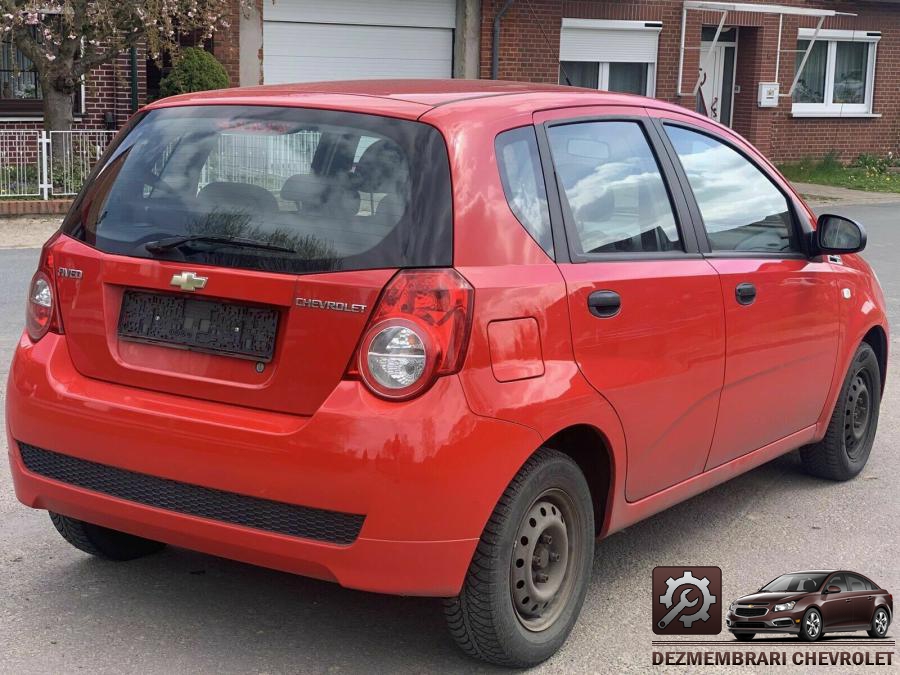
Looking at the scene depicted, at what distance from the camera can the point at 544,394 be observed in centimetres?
374

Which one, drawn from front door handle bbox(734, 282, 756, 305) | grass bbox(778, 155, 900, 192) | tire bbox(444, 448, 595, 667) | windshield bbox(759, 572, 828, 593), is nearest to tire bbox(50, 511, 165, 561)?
tire bbox(444, 448, 595, 667)

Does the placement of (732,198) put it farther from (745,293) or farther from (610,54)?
(610,54)

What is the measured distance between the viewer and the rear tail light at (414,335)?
349 centimetres

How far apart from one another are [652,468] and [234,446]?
150cm

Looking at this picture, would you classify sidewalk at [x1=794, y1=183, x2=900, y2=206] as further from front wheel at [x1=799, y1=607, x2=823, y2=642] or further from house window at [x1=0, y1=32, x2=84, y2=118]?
front wheel at [x1=799, y1=607, x2=823, y2=642]

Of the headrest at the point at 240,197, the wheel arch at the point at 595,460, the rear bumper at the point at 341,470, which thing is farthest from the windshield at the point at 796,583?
the headrest at the point at 240,197

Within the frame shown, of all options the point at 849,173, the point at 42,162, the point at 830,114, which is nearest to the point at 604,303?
the point at 42,162

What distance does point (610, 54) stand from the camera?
24391 millimetres

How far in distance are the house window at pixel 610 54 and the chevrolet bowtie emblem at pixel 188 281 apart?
67.4 ft

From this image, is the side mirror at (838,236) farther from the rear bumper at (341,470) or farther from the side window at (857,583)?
the rear bumper at (341,470)

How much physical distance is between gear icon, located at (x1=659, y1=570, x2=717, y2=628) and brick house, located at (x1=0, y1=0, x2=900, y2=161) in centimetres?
1604

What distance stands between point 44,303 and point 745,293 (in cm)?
244

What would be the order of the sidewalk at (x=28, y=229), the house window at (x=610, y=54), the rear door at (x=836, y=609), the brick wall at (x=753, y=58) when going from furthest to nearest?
the house window at (x=610, y=54) < the brick wall at (x=753, y=58) < the sidewalk at (x=28, y=229) < the rear door at (x=836, y=609)

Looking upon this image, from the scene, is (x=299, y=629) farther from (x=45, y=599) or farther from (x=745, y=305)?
(x=745, y=305)
